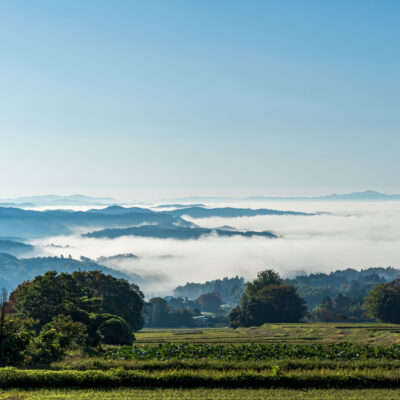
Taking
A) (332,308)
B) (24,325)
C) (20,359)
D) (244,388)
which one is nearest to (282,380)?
(244,388)

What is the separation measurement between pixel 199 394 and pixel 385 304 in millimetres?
94197

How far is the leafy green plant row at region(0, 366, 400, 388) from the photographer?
26547 millimetres

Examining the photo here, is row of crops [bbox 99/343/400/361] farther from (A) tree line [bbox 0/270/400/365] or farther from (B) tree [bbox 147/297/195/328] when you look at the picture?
(B) tree [bbox 147/297/195/328]

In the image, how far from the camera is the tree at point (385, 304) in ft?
351

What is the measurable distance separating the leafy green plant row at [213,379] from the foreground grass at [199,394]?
0.88 m

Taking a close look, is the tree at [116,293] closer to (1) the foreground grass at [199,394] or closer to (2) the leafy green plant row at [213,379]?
(2) the leafy green plant row at [213,379]

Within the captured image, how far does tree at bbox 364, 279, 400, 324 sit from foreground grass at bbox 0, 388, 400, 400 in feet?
292

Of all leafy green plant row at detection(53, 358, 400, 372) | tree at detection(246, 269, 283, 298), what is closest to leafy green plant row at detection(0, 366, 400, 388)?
leafy green plant row at detection(53, 358, 400, 372)

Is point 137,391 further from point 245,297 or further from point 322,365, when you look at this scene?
point 245,297

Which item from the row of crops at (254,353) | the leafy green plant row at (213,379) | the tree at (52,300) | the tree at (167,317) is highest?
the tree at (52,300)

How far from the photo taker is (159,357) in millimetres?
34531

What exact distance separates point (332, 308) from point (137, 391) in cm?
15741

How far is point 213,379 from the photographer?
27.2m

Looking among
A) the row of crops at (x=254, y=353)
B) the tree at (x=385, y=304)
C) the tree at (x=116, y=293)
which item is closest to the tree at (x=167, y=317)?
the tree at (x=385, y=304)
